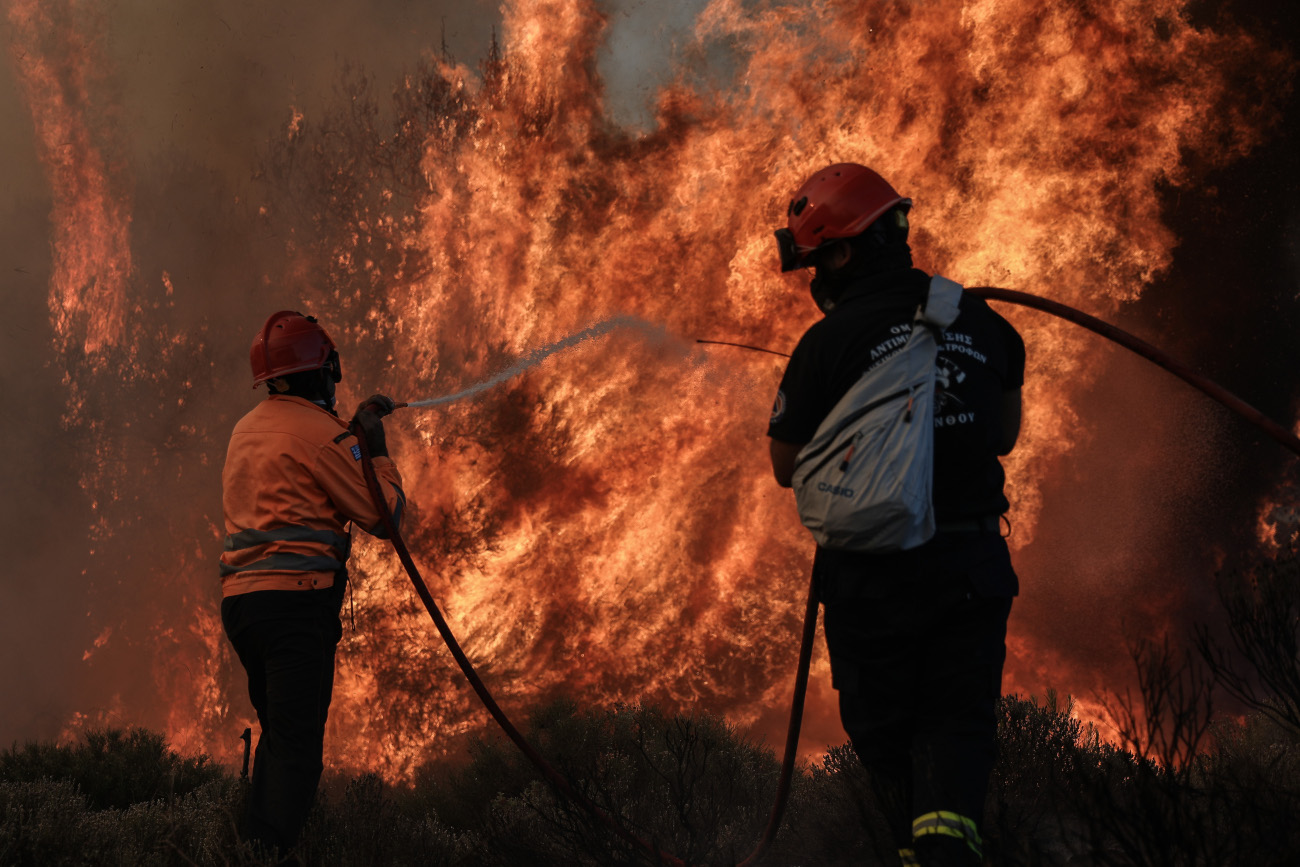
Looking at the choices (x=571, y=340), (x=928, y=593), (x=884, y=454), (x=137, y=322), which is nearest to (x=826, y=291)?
(x=884, y=454)

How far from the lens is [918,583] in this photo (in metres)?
2.44

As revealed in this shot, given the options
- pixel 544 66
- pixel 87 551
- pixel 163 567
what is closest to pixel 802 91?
pixel 544 66

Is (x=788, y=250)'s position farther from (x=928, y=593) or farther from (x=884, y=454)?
(x=928, y=593)

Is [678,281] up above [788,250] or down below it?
above

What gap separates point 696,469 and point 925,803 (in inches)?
297

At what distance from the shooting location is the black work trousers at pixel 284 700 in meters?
3.60

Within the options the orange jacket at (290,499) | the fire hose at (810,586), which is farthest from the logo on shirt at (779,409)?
the orange jacket at (290,499)

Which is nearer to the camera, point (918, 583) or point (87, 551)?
point (918, 583)

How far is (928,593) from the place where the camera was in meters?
2.44

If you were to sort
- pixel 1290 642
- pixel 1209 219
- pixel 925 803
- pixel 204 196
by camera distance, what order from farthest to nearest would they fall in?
pixel 204 196 < pixel 1209 219 < pixel 1290 642 < pixel 925 803

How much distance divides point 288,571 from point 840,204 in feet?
8.67

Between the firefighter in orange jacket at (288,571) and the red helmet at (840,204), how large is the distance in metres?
2.18

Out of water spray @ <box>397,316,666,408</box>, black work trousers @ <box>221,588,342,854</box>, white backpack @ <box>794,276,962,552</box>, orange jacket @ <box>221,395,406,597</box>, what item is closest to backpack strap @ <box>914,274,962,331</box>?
white backpack @ <box>794,276,962,552</box>

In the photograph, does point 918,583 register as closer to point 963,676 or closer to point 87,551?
point 963,676
